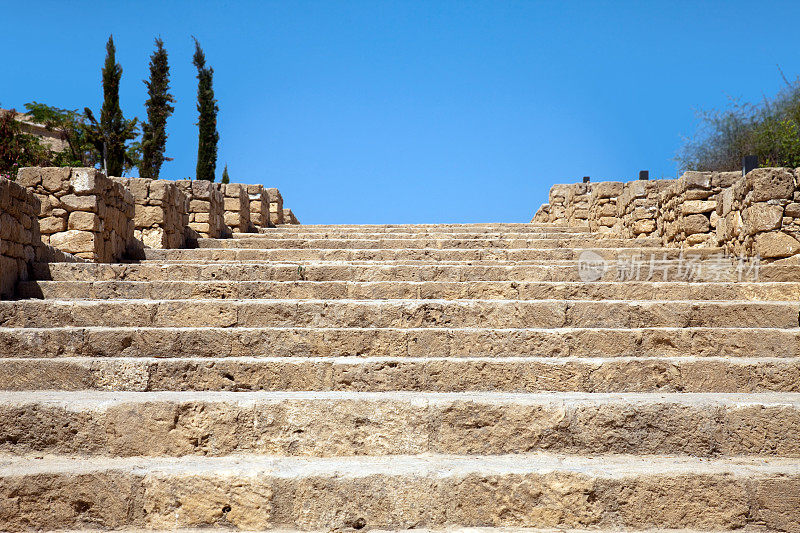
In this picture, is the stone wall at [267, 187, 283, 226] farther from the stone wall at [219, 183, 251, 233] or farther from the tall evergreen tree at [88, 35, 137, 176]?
the tall evergreen tree at [88, 35, 137, 176]

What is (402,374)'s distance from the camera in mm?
3645

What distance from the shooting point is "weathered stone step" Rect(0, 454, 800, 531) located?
8.75ft

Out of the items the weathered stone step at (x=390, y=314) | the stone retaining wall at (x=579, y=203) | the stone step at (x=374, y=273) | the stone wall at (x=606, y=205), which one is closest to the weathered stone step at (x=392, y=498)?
the weathered stone step at (x=390, y=314)

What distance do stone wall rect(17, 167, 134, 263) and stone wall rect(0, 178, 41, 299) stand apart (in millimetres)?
537

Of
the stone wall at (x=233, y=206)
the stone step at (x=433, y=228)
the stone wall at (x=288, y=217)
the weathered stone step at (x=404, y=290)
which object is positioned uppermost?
the stone wall at (x=288, y=217)

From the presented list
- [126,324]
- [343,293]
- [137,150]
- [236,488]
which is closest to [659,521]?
[236,488]

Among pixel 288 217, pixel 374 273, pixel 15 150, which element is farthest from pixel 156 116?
pixel 374 273

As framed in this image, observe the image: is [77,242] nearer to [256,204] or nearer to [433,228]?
[256,204]

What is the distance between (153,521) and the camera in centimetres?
268

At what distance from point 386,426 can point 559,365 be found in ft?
3.93

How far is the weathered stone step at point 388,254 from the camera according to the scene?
6.79 metres

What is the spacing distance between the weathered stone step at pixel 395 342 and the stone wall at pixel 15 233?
3.34ft

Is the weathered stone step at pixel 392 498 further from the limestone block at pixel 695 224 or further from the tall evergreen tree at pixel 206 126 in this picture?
the tall evergreen tree at pixel 206 126

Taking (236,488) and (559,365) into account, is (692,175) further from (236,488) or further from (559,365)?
(236,488)
